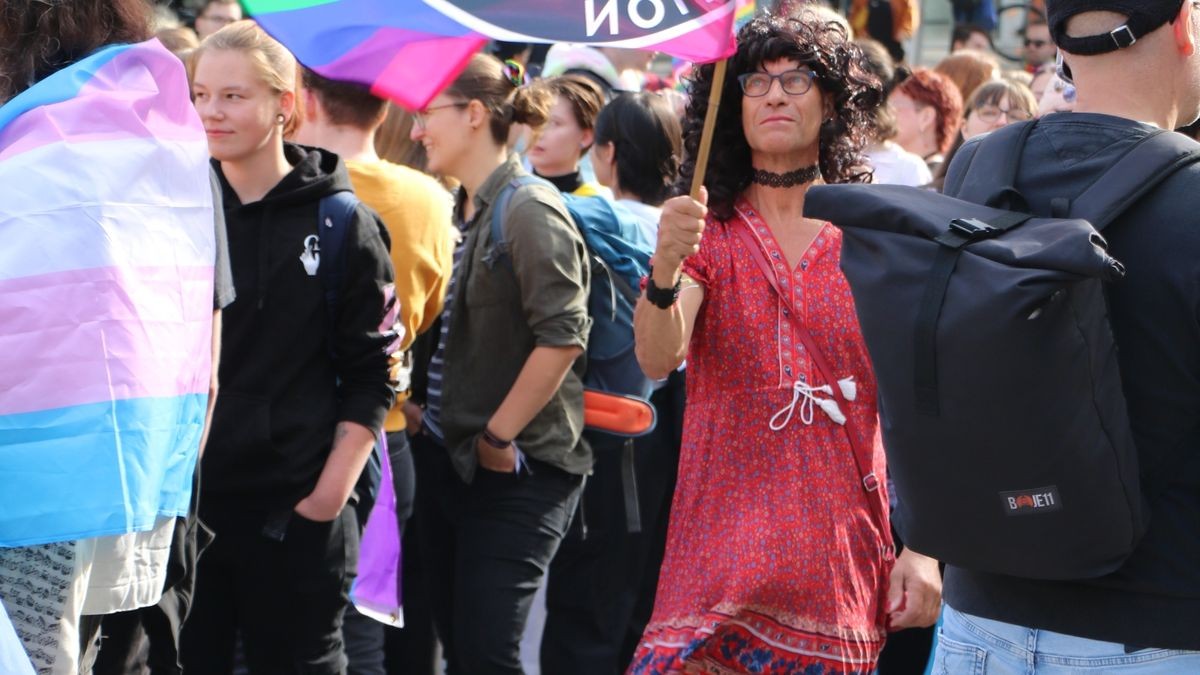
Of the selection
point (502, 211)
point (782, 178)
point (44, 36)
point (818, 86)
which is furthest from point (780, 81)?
point (44, 36)

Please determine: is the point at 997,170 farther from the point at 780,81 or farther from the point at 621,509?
the point at 621,509

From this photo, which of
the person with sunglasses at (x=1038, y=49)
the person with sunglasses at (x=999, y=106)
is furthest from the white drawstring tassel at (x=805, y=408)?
the person with sunglasses at (x=1038, y=49)

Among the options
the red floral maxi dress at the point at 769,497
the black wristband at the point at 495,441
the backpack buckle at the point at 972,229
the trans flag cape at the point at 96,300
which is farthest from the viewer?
the black wristband at the point at 495,441

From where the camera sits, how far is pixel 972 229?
2291mm

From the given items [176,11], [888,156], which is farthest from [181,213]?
[176,11]

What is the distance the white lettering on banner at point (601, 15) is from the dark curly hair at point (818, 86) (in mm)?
652

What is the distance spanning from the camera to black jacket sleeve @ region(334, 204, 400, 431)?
3.90 m

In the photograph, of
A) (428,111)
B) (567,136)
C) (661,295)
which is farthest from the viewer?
(567,136)

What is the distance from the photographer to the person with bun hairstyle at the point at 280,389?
3807 millimetres

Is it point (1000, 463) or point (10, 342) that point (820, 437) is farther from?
point (10, 342)

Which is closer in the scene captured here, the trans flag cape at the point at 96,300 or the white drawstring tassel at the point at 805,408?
the trans flag cape at the point at 96,300

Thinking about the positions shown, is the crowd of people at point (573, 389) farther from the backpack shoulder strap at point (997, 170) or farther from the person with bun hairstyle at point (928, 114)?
the person with bun hairstyle at point (928, 114)

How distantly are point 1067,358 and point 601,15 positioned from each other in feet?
3.94

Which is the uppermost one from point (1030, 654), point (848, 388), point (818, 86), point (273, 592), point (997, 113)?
point (818, 86)
